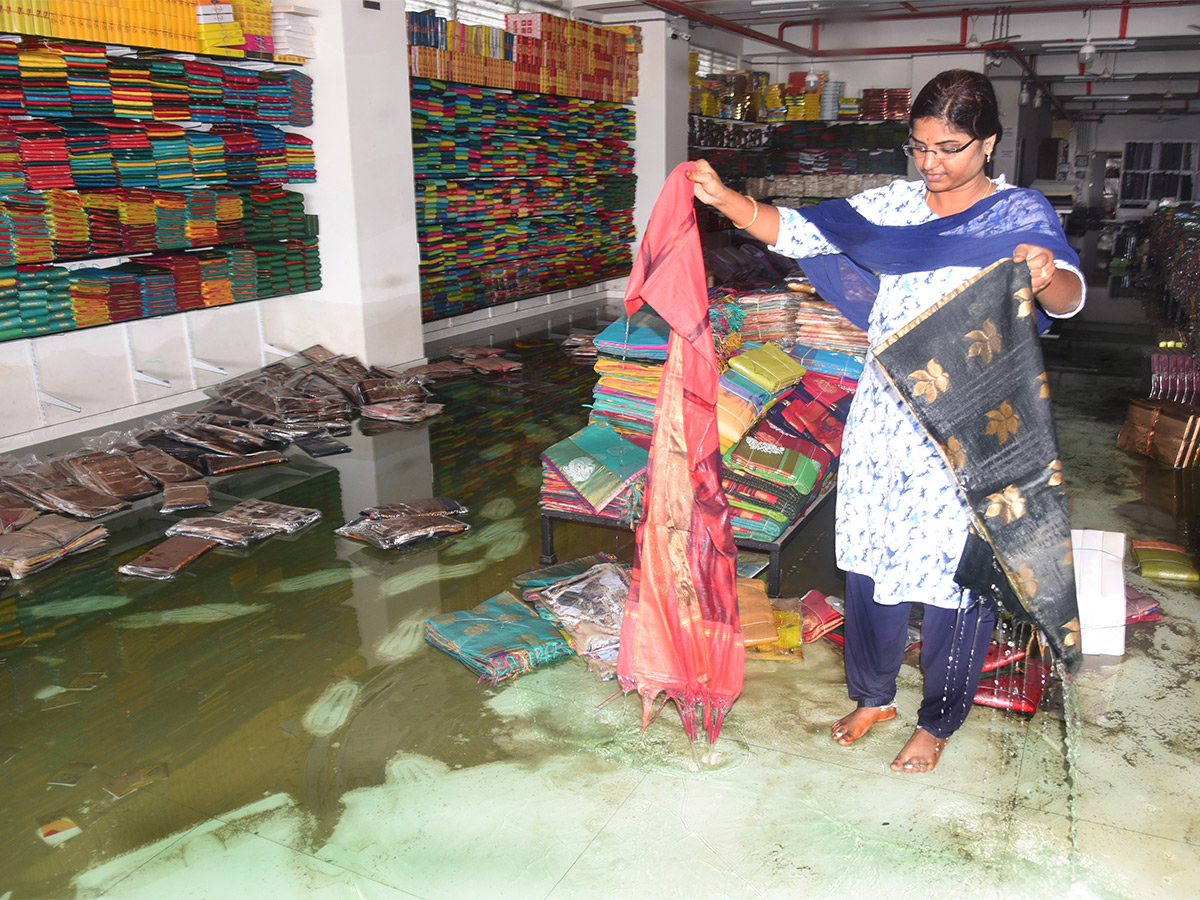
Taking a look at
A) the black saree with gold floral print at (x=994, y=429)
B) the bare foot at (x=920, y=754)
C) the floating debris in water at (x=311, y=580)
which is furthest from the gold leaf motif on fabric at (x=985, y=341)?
the floating debris in water at (x=311, y=580)

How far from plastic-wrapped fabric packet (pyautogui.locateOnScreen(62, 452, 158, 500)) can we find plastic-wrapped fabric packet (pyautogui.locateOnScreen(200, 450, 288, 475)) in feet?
1.18

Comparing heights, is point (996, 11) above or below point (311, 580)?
above

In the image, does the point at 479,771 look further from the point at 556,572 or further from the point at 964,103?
the point at 964,103

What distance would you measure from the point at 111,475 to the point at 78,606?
1.41 m

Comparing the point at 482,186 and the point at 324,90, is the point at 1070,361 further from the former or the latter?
the point at 324,90

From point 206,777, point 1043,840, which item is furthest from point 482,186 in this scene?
point 1043,840

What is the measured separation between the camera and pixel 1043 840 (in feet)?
7.75

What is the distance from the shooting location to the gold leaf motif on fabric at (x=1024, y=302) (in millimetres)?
2180

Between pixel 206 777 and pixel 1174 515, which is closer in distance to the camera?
pixel 206 777

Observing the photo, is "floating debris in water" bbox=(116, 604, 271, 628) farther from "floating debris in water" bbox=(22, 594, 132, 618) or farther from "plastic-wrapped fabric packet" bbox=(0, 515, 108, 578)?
"plastic-wrapped fabric packet" bbox=(0, 515, 108, 578)

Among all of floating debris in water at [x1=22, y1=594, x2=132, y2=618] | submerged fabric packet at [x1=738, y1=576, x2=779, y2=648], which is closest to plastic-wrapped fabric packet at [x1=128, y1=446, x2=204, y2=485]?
floating debris in water at [x1=22, y1=594, x2=132, y2=618]

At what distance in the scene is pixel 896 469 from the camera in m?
2.46

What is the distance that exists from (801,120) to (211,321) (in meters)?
10.9

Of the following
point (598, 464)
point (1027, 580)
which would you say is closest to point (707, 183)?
point (1027, 580)
